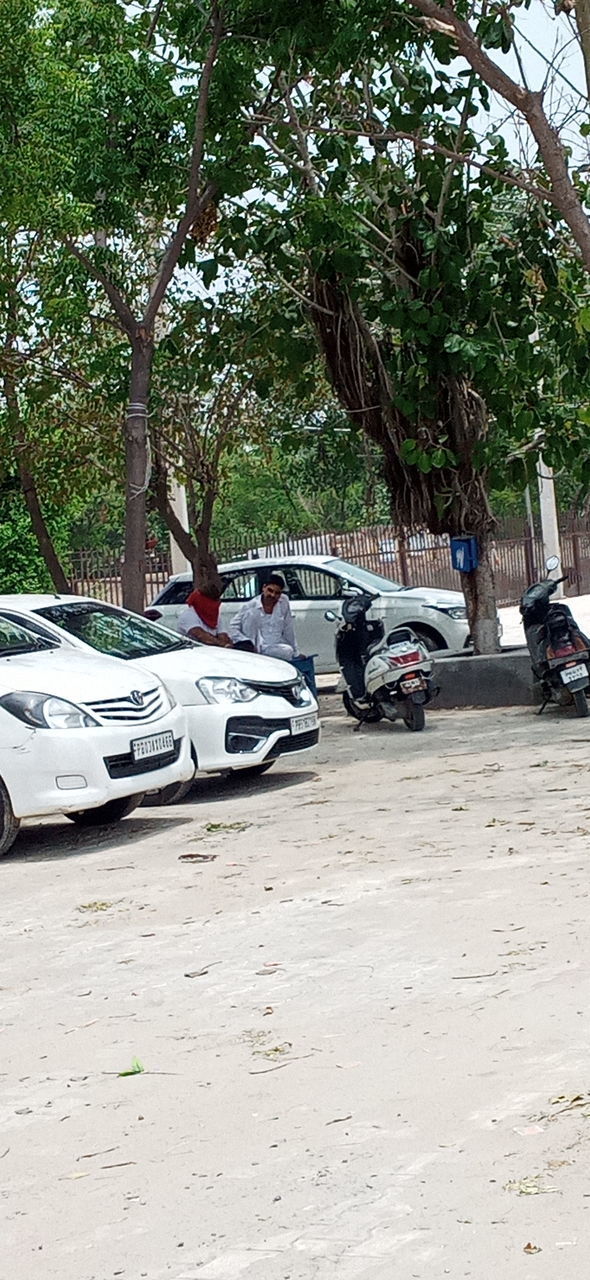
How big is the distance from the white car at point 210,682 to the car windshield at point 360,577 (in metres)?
8.22

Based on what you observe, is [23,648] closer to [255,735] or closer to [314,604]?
[255,735]

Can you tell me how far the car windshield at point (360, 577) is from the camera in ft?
70.9

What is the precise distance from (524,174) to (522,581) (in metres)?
21.6

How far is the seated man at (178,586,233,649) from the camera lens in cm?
1623

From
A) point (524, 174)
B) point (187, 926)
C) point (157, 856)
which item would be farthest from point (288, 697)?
point (524, 174)

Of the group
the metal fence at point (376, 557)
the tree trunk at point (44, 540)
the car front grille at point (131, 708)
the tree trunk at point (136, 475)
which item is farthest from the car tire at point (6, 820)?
the metal fence at point (376, 557)

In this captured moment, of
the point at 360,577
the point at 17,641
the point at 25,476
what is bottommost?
the point at 17,641

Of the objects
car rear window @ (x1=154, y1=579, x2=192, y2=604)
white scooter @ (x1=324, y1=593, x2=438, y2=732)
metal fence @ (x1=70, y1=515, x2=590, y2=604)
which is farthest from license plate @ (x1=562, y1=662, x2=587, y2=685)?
metal fence @ (x1=70, y1=515, x2=590, y2=604)

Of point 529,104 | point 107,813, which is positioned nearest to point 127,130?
point 529,104

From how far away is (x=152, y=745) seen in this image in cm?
1102

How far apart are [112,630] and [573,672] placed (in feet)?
13.8

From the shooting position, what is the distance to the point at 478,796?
11320 mm

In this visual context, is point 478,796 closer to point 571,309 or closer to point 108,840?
point 108,840

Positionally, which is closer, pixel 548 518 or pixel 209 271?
pixel 209 271
